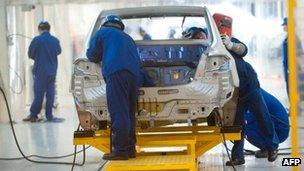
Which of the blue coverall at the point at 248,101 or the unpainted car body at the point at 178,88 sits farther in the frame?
the blue coverall at the point at 248,101

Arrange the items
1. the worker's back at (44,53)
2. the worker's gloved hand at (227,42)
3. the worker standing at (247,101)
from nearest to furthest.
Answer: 1. the worker's gloved hand at (227,42)
2. the worker standing at (247,101)
3. the worker's back at (44,53)

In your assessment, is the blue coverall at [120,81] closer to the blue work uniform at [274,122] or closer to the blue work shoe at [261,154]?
the blue work uniform at [274,122]

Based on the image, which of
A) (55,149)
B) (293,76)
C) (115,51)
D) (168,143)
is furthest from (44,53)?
(293,76)

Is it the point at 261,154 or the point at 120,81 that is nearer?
the point at 120,81

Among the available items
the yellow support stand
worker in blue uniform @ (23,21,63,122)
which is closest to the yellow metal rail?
the yellow support stand

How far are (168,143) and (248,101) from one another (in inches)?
46.2

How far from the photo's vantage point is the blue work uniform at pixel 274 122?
6.48 metres

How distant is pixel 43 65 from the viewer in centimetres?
1120

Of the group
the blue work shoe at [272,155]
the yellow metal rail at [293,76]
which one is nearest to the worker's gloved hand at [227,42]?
the blue work shoe at [272,155]

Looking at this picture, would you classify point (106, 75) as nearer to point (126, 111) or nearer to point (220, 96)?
point (126, 111)

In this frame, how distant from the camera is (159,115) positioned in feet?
17.8

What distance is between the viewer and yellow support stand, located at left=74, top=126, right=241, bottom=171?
195 inches

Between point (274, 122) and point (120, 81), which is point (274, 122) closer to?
point (274, 122)

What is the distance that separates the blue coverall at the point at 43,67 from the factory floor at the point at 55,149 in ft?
1.58
